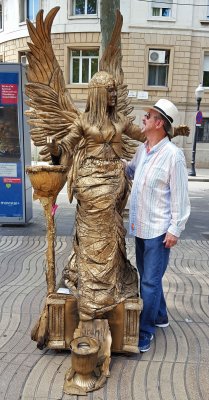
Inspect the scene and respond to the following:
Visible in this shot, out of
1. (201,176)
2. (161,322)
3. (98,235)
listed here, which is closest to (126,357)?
(161,322)

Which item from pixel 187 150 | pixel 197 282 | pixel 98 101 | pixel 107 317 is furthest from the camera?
pixel 187 150

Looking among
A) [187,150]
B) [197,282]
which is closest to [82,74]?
[187,150]

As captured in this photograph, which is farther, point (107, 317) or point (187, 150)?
point (187, 150)

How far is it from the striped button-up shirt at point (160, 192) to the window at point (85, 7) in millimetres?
15953

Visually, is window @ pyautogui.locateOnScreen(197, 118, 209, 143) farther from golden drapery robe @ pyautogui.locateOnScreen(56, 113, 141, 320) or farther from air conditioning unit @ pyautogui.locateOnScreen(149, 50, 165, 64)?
golden drapery robe @ pyautogui.locateOnScreen(56, 113, 141, 320)

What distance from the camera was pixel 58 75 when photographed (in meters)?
2.99

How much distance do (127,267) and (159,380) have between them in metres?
0.87

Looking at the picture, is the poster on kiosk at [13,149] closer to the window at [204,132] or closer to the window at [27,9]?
the window at [204,132]

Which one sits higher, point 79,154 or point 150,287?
point 79,154

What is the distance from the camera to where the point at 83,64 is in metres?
17.0

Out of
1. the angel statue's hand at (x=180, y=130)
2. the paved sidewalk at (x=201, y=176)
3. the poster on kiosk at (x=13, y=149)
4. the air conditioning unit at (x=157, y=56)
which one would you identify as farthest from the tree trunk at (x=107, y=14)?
the air conditioning unit at (x=157, y=56)

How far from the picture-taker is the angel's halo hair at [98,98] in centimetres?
249

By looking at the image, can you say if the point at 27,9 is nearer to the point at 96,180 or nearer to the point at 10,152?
the point at 10,152

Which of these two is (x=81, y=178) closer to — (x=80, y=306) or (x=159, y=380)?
(x=80, y=306)
